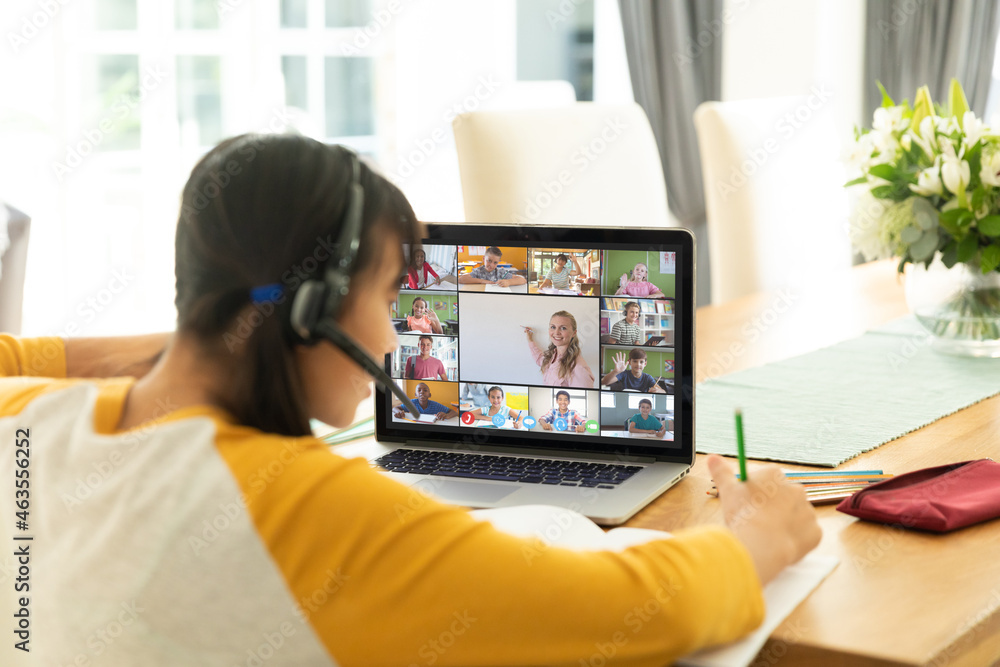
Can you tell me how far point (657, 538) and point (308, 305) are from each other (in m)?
0.35

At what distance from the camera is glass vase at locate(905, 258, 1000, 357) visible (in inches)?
63.4

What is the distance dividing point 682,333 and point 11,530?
2.17ft

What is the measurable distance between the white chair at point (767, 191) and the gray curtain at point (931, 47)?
1400mm

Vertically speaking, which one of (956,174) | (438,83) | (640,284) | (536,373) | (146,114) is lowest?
(536,373)

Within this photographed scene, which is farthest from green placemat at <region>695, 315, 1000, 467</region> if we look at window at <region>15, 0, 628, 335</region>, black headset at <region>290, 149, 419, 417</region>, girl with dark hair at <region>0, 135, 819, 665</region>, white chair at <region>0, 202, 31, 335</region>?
window at <region>15, 0, 628, 335</region>

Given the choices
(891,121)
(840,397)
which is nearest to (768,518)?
(840,397)

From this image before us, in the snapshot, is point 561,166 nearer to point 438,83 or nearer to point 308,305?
point 308,305

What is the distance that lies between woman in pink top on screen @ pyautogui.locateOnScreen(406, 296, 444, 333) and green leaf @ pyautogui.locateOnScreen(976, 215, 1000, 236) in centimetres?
83

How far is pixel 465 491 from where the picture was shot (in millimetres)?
1062

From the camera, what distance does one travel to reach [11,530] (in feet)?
2.72

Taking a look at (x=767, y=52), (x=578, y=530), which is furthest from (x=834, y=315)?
(x=767, y=52)

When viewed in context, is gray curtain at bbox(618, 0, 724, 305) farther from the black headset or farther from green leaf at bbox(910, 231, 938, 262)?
the black headset

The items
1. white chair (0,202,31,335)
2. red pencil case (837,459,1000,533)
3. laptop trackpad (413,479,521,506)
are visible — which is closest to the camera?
red pencil case (837,459,1000,533)

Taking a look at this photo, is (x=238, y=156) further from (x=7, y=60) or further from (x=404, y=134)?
(x=404, y=134)
